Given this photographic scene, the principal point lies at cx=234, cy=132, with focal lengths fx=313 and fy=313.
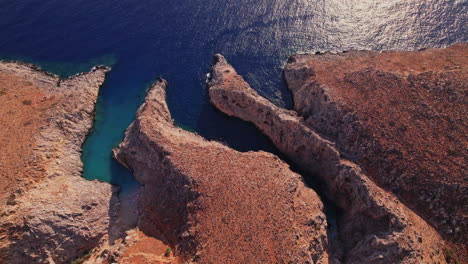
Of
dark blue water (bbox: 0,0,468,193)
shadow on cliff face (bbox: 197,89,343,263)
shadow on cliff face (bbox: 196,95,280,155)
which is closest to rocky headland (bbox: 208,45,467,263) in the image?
shadow on cliff face (bbox: 197,89,343,263)

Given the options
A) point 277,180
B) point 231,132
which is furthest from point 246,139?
point 277,180

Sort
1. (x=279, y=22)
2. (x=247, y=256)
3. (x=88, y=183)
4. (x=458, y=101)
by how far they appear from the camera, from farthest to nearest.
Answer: (x=279, y=22) < (x=88, y=183) < (x=458, y=101) < (x=247, y=256)

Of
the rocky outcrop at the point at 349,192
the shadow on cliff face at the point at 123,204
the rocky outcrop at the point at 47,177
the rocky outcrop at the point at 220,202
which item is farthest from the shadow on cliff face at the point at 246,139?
the rocky outcrop at the point at 47,177

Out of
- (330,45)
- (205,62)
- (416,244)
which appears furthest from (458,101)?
(205,62)

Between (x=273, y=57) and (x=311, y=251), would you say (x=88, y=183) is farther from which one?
(x=273, y=57)

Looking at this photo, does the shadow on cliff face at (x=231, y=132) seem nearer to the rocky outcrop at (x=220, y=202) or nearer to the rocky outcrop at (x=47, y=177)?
the rocky outcrop at (x=220, y=202)

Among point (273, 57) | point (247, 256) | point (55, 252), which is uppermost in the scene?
point (273, 57)

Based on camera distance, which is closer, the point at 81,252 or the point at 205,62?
the point at 81,252
